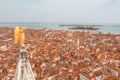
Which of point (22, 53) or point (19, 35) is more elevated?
point (19, 35)

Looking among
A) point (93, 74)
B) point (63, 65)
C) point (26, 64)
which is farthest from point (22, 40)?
point (63, 65)

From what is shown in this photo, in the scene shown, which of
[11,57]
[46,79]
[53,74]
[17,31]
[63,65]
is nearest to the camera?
[17,31]

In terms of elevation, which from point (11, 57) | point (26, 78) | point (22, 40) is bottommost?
point (11, 57)

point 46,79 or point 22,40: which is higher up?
point 22,40

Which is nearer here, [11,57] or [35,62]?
[35,62]

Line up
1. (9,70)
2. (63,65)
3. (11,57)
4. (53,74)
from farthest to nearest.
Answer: (11,57), (63,65), (9,70), (53,74)

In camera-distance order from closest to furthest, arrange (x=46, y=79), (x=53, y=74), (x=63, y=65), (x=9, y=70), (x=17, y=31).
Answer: (x=17, y=31)
(x=46, y=79)
(x=53, y=74)
(x=9, y=70)
(x=63, y=65)

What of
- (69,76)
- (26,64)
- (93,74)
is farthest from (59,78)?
(26,64)

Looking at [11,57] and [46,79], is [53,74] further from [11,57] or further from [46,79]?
[11,57]

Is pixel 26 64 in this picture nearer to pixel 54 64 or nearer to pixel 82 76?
pixel 82 76
